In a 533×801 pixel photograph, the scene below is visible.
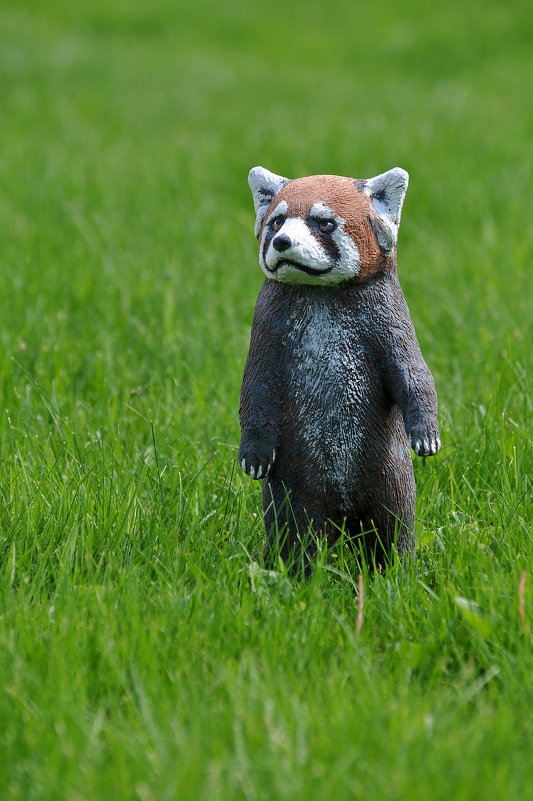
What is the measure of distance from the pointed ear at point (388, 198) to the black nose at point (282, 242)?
0.30 meters

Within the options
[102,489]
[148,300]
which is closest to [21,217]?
[148,300]

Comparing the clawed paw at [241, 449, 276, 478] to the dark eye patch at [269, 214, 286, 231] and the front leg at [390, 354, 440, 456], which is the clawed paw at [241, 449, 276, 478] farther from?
the dark eye patch at [269, 214, 286, 231]

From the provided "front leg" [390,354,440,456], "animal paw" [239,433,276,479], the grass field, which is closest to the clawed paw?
"animal paw" [239,433,276,479]

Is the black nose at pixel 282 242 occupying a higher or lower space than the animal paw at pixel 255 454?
higher

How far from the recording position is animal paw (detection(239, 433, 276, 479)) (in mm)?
3016

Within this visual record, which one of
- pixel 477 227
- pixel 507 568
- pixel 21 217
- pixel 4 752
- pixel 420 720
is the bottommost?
pixel 4 752

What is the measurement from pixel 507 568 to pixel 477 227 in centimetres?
434

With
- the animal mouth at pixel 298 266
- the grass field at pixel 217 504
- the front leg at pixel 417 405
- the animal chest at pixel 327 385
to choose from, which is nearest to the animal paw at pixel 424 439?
the front leg at pixel 417 405

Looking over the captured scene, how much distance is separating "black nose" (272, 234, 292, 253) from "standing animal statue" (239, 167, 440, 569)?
0.05 meters

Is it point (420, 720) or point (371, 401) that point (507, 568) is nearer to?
point (371, 401)

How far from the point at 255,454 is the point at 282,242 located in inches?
24.2

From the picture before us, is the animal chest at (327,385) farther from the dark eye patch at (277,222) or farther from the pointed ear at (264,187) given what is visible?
the pointed ear at (264,187)

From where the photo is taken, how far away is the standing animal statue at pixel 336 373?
9.50 feet

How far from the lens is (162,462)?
154 inches
